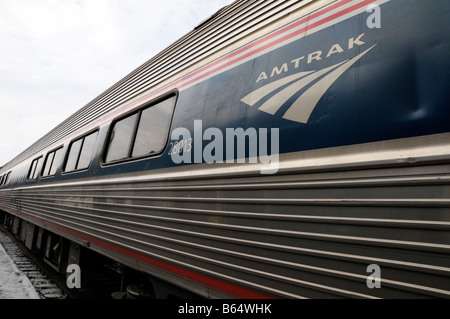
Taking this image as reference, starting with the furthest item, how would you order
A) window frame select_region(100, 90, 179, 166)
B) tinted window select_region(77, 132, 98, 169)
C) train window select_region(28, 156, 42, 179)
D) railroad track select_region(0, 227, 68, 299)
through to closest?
train window select_region(28, 156, 42, 179) → railroad track select_region(0, 227, 68, 299) → tinted window select_region(77, 132, 98, 169) → window frame select_region(100, 90, 179, 166)

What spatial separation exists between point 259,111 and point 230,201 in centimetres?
54

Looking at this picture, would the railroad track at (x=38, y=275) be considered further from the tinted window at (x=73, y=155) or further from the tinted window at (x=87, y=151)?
the tinted window at (x=87, y=151)

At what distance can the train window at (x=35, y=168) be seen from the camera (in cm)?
662

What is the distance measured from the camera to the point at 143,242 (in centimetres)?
237

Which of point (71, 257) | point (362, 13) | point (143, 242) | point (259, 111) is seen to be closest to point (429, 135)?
point (362, 13)

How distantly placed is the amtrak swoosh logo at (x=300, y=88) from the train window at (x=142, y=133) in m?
1.08

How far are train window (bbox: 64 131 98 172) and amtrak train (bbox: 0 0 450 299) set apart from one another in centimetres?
137

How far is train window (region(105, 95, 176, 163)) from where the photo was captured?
8.35 feet

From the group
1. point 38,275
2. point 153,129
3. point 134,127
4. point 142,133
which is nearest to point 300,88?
point 153,129

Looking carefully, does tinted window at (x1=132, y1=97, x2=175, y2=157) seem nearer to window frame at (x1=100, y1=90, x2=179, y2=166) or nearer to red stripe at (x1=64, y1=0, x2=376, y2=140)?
window frame at (x1=100, y1=90, x2=179, y2=166)

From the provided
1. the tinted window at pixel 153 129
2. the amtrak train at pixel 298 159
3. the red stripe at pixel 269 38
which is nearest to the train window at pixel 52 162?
the tinted window at pixel 153 129

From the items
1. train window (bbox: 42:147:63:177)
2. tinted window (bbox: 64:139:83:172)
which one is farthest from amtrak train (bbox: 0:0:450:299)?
train window (bbox: 42:147:63:177)

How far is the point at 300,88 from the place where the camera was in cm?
149

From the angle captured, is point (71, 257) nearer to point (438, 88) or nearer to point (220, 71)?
point (220, 71)
